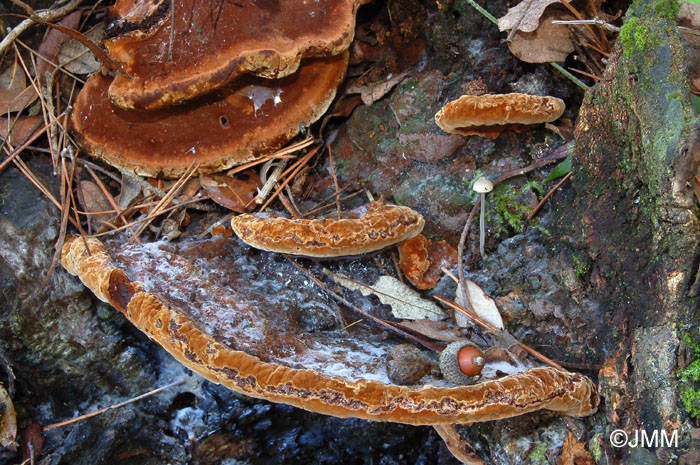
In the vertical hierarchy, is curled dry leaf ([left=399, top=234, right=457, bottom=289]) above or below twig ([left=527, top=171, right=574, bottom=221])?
below

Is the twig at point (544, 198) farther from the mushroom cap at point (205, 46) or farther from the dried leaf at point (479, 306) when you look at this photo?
the mushroom cap at point (205, 46)

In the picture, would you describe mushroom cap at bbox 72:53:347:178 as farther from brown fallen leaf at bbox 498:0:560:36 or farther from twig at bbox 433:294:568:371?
twig at bbox 433:294:568:371

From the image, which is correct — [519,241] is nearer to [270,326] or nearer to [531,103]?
[531,103]

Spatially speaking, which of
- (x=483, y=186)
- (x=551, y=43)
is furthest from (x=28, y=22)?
(x=551, y=43)

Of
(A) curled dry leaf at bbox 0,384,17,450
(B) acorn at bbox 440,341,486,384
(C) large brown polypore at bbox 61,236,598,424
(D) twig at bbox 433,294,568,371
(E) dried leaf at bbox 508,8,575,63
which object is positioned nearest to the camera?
(C) large brown polypore at bbox 61,236,598,424

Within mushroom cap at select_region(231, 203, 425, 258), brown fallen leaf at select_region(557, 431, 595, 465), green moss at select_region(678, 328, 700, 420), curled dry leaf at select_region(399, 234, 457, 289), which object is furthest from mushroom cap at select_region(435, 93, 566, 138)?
brown fallen leaf at select_region(557, 431, 595, 465)

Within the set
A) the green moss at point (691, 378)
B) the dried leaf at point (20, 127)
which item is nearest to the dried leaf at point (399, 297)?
the green moss at point (691, 378)
